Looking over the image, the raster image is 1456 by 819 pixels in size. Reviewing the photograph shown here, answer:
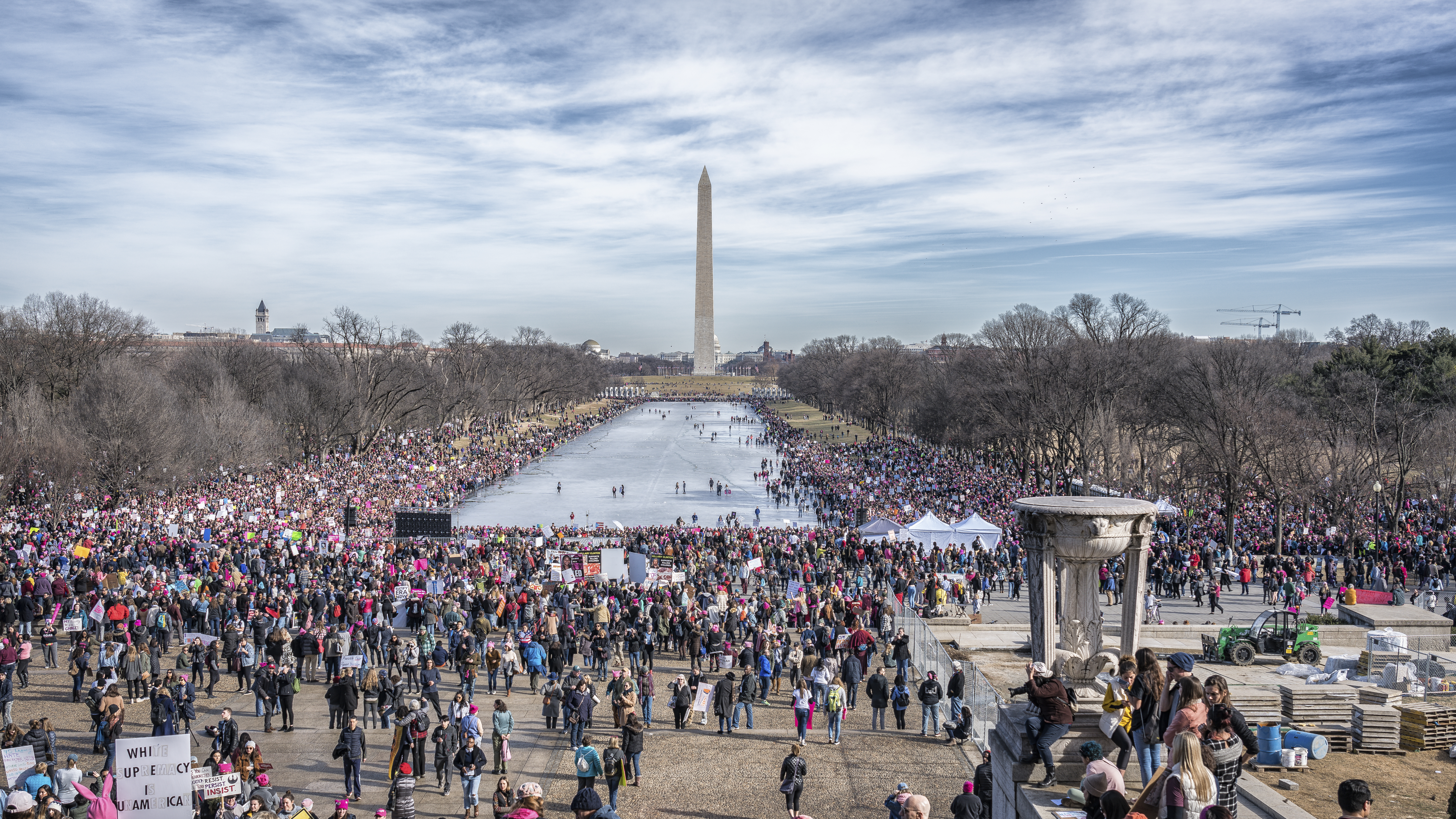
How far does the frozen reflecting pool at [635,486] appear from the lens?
45.6 metres

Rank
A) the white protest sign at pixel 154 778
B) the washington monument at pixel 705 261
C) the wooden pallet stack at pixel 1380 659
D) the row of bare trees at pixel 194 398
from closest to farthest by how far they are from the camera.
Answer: the white protest sign at pixel 154 778
the wooden pallet stack at pixel 1380 659
the row of bare trees at pixel 194 398
the washington monument at pixel 705 261

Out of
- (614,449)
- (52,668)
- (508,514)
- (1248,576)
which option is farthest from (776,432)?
(52,668)

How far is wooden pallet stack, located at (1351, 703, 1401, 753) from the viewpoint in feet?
45.5

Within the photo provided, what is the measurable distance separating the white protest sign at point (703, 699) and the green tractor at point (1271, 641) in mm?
10580

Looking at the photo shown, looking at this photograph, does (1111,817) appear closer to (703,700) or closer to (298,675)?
(703,700)

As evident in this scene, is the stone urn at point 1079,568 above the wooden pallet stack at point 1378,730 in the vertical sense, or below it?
above

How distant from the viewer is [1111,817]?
23.3 feet

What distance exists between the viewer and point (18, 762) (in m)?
11.6

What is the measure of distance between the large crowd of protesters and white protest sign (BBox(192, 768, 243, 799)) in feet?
0.27

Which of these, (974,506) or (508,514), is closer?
(974,506)

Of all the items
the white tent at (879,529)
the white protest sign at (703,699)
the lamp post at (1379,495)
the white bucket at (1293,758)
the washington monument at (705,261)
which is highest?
the washington monument at (705,261)

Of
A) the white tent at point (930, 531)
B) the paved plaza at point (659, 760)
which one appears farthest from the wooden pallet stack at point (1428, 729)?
the white tent at point (930, 531)

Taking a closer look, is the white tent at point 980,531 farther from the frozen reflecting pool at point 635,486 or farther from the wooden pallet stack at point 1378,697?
the wooden pallet stack at point 1378,697

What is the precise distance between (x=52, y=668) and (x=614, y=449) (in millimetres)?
63286
